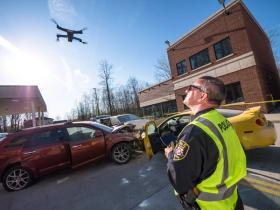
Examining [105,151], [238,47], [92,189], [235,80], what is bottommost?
[92,189]

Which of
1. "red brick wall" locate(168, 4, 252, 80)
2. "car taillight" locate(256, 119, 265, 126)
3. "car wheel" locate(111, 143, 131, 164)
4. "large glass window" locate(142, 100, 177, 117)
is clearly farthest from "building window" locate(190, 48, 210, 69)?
"car taillight" locate(256, 119, 265, 126)

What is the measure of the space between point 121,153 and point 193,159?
559cm

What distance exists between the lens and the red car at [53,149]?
563 centimetres

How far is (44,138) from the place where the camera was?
6.07 m

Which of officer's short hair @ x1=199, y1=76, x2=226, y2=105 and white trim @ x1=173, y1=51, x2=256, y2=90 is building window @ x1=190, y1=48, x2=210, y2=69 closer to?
white trim @ x1=173, y1=51, x2=256, y2=90

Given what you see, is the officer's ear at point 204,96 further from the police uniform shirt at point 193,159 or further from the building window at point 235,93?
the building window at point 235,93

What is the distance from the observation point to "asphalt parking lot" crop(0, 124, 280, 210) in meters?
3.59

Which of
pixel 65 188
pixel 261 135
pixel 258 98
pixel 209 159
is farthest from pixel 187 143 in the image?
pixel 258 98

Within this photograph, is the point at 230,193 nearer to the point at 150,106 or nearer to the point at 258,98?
the point at 258,98

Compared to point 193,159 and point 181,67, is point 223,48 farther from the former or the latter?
point 193,159

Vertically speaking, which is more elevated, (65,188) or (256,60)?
(256,60)

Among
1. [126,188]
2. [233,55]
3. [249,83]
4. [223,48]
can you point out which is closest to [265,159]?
[126,188]

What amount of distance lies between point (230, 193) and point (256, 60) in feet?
49.5

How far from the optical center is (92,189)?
15.8 ft
